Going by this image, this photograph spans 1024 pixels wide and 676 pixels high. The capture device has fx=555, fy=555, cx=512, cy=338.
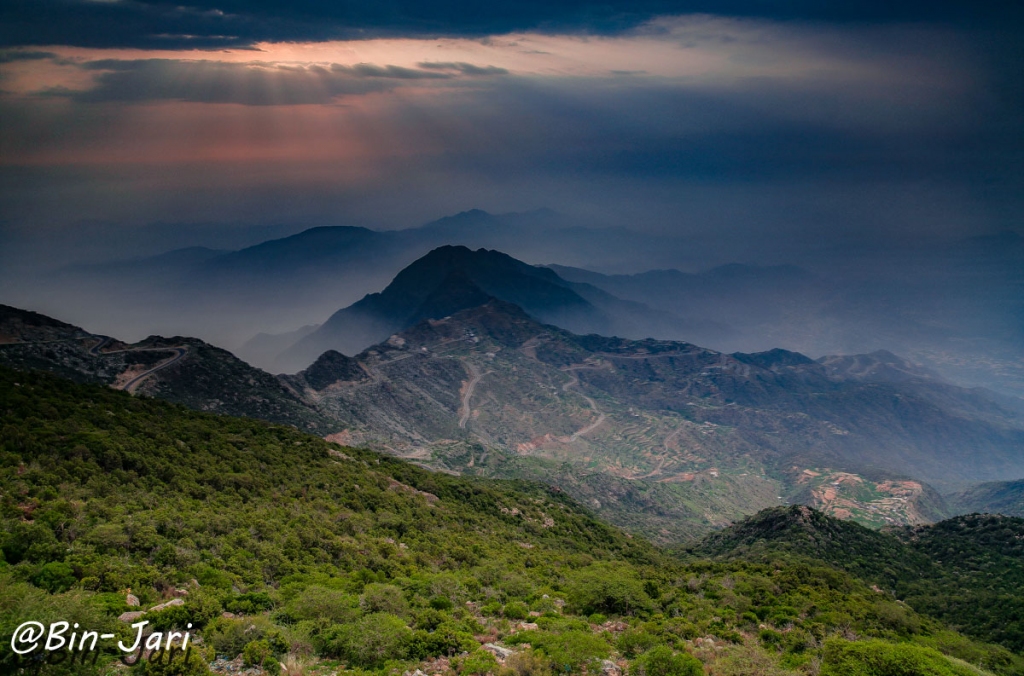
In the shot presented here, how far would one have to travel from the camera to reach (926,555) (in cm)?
7131

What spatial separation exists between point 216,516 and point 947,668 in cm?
3686

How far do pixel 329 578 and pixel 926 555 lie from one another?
252 feet

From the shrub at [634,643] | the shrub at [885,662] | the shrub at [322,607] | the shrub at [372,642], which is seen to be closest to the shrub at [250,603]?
the shrub at [322,607]

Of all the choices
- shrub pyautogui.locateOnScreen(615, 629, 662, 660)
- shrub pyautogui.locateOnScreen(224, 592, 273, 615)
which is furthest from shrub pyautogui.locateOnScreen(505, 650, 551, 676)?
shrub pyautogui.locateOnScreen(224, 592, 273, 615)

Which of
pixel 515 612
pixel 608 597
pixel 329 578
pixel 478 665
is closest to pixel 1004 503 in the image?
pixel 608 597

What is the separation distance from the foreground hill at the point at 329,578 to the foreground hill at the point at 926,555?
35.5 ft

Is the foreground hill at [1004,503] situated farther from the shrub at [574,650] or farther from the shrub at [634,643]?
the shrub at [574,650]

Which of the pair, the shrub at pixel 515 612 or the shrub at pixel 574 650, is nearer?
the shrub at pixel 574 650

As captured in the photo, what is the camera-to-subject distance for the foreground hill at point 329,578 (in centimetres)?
2134

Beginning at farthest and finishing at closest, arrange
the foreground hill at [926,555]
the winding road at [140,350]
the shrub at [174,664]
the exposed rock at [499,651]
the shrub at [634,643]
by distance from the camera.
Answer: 1. the winding road at [140,350]
2. the foreground hill at [926,555]
3. the shrub at [634,643]
4. the exposed rock at [499,651]
5. the shrub at [174,664]

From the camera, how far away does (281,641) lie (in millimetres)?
20266

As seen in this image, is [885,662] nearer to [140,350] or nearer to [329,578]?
[329,578]

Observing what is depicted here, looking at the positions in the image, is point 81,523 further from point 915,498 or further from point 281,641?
point 915,498

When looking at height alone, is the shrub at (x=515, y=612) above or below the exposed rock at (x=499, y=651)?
below
